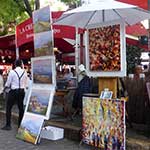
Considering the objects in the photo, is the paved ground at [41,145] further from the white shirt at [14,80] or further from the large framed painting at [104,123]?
the white shirt at [14,80]

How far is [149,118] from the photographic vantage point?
8.73 m

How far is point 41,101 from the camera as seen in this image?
905 centimetres

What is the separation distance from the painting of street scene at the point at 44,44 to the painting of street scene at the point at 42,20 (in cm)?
11

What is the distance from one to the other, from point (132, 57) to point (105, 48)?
27.8 feet

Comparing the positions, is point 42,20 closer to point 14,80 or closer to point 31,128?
point 14,80

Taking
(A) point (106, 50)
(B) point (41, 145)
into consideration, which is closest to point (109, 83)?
(A) point (106, 50)

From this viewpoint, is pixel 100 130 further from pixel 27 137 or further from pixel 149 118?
pixel 27 137

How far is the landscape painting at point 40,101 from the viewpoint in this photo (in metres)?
8.78

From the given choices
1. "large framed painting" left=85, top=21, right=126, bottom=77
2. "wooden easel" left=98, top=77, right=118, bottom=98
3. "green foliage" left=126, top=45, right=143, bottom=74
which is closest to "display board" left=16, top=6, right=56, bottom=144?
"large framed painting" left=85, top=21, right=126, bottom=77

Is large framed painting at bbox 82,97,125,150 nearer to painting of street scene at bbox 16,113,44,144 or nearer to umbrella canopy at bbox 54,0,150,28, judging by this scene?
painting of street scene at bbox 16,113,44,144

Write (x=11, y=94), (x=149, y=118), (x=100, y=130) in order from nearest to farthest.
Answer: (x=100, y=130) → (x=149, y=118) → (x=11, y=94)

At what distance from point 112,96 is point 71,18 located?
86.7 inches

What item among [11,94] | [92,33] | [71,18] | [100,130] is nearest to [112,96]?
[100,130]

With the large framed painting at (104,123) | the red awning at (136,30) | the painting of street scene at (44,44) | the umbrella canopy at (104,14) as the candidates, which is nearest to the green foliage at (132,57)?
the red awning at (136,30)
